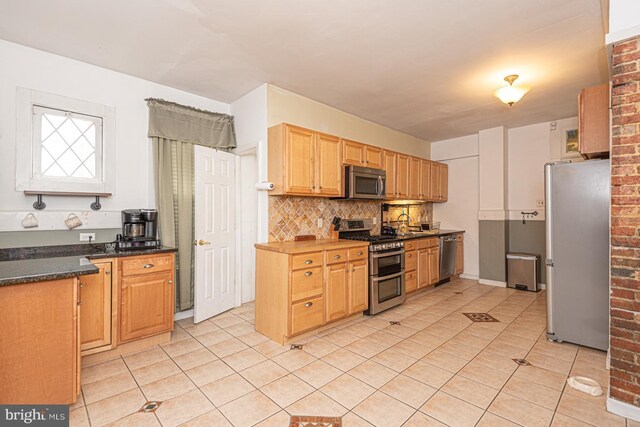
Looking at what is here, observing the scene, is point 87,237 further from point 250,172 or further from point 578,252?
point 578,252

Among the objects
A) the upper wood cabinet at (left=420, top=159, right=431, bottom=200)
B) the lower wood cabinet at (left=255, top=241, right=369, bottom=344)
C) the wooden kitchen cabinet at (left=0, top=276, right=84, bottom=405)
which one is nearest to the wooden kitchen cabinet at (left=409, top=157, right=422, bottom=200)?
the upper wood cabinet at (left=420, top=159, right=431, bottom=200)

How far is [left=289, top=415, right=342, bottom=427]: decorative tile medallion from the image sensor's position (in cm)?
178

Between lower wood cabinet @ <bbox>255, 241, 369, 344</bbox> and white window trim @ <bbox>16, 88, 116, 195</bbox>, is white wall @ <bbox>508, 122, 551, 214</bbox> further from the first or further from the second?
white window trim @ <bbox>16, 88, 116, 195</bbox>

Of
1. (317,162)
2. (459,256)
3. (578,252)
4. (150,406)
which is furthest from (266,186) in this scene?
(459,256)

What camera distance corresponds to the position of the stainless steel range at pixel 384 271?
12.1ft

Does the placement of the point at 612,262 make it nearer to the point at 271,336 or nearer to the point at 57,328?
the point at 271,336

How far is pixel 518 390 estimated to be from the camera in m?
2.14

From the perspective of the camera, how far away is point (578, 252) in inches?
110

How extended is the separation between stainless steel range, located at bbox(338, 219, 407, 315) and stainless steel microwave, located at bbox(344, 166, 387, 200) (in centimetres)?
49

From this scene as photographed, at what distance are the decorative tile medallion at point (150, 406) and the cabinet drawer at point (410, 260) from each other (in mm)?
3340

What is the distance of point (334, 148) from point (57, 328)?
3111 millimetres

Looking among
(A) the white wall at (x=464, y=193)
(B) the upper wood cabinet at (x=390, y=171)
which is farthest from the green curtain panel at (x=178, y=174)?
(A) the white wall at (x=464, y=193)

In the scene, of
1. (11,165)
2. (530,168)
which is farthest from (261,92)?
(530,168)

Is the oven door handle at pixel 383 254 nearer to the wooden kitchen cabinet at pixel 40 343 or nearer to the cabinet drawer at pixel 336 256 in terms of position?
the cabinet drawer at pixel 336 256
